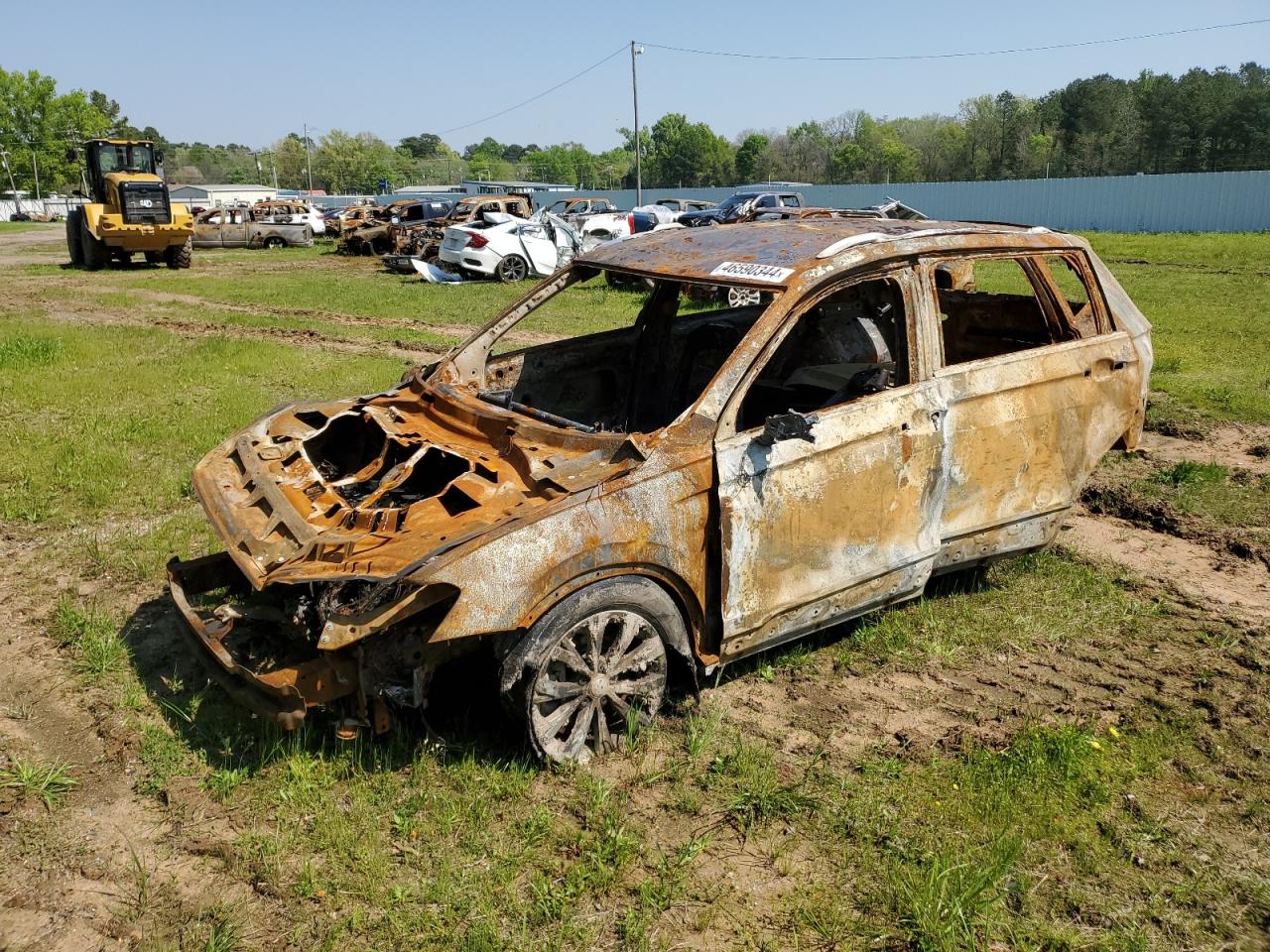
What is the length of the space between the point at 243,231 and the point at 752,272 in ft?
97.9

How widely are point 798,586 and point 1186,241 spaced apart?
1020 inches

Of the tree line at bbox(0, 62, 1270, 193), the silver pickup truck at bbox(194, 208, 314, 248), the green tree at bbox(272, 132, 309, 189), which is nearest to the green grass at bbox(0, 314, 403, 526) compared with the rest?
the silver pickup truck at bbox(194, 208, 314, 248)

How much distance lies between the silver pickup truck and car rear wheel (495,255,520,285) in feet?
49.3

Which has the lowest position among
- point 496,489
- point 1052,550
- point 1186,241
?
point 1052,550

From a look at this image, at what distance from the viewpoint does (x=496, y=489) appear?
353 cm

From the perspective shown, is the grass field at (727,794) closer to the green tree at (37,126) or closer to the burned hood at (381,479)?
the burned hood at (381,479)

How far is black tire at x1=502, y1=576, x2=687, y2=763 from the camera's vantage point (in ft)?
10.6

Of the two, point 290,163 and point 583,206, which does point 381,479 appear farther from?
point 290,163

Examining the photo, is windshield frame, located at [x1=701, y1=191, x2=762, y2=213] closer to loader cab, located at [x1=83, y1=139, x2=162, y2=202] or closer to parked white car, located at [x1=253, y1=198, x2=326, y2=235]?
loader cab, located at [x1=83, y1=139, x2=162, y2=202]

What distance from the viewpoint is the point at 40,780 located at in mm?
3449

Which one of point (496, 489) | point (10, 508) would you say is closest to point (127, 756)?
point (496, 489)

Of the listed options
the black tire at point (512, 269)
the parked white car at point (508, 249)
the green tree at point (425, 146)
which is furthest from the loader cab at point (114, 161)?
the green tree at point (425, 146)

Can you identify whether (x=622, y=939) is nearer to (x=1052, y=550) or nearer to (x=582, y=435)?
(x=582, y=435)

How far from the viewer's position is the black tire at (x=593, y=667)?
128 inches
